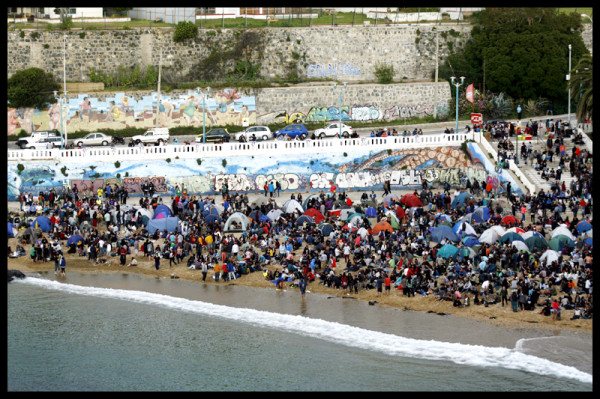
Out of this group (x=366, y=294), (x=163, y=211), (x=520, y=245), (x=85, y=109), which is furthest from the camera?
(x=85, y=109)

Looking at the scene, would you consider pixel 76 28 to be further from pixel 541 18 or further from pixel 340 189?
pixel 541 18

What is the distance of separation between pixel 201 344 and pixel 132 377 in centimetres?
353

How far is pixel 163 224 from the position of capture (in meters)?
50.9

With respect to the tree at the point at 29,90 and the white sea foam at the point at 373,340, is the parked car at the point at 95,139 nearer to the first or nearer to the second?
the tree at the point at 29,90

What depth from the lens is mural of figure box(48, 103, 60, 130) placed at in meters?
70.4

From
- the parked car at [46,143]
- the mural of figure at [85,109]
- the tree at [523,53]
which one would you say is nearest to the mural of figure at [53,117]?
the mural of figure at [85,109]

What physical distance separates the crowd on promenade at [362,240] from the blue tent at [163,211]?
0.64 m

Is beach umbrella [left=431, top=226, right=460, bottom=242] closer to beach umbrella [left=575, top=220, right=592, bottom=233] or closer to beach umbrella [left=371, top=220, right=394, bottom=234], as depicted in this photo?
beach umbrella [left=371, top=220, right=394, bottom=234]

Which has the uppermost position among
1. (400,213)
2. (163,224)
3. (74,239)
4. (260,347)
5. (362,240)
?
(400,213)

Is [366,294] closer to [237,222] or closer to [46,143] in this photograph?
[237,222]

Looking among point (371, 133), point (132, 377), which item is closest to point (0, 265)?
point (132, 377)

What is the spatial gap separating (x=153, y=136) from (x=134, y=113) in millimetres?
5383

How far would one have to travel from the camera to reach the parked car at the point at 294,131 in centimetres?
6531

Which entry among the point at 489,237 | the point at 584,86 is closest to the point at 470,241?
the point at 489,237
